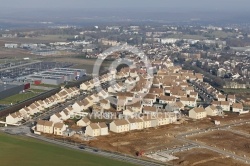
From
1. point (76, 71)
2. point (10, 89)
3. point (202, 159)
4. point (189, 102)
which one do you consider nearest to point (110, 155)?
point (202, 159)

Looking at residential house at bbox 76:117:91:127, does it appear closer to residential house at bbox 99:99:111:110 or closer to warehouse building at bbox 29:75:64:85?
residential house at bbox 99:99:111:110

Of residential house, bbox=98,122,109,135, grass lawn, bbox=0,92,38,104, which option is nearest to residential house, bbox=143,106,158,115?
residential house, bbox=98,122,109,135

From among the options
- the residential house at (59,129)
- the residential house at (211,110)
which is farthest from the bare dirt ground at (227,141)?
the residential house at (59,129)

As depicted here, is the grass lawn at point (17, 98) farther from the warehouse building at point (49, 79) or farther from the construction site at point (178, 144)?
the construction site at point (178, 144)

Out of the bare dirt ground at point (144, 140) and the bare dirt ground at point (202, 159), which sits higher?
the bare dirt ground at point (202, 159)

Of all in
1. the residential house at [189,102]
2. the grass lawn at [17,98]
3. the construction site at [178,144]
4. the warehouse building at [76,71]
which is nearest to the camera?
the construction site at [178,144]

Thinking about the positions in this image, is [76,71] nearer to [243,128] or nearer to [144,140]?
[243,128]
